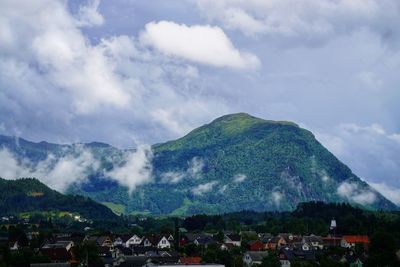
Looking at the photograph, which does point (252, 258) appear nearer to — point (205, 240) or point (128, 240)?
point (205, 240)

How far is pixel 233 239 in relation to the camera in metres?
126

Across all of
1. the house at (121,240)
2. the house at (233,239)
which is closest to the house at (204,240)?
the house at (233,239)

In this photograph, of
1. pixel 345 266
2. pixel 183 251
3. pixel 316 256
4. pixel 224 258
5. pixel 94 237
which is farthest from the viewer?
pixel 94 237

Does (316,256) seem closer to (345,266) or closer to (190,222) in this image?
(345,266)

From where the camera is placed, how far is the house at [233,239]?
123000 mm

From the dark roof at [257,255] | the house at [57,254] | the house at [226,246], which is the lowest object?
the dark roof at [257,255]

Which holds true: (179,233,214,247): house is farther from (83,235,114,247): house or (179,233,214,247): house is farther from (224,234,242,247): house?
(83,235,114,247): house

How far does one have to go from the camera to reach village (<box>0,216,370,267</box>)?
289ft

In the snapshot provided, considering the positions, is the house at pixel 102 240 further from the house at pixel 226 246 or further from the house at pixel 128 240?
the house at pixel 226 246

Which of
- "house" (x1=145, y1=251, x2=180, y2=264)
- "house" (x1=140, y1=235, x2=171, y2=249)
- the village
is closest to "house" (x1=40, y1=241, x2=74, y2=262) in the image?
the village

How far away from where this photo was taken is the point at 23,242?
115m

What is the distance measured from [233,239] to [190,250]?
21.0 m

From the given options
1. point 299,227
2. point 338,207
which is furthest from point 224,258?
point 338,207

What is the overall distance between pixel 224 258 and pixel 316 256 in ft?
45.8
